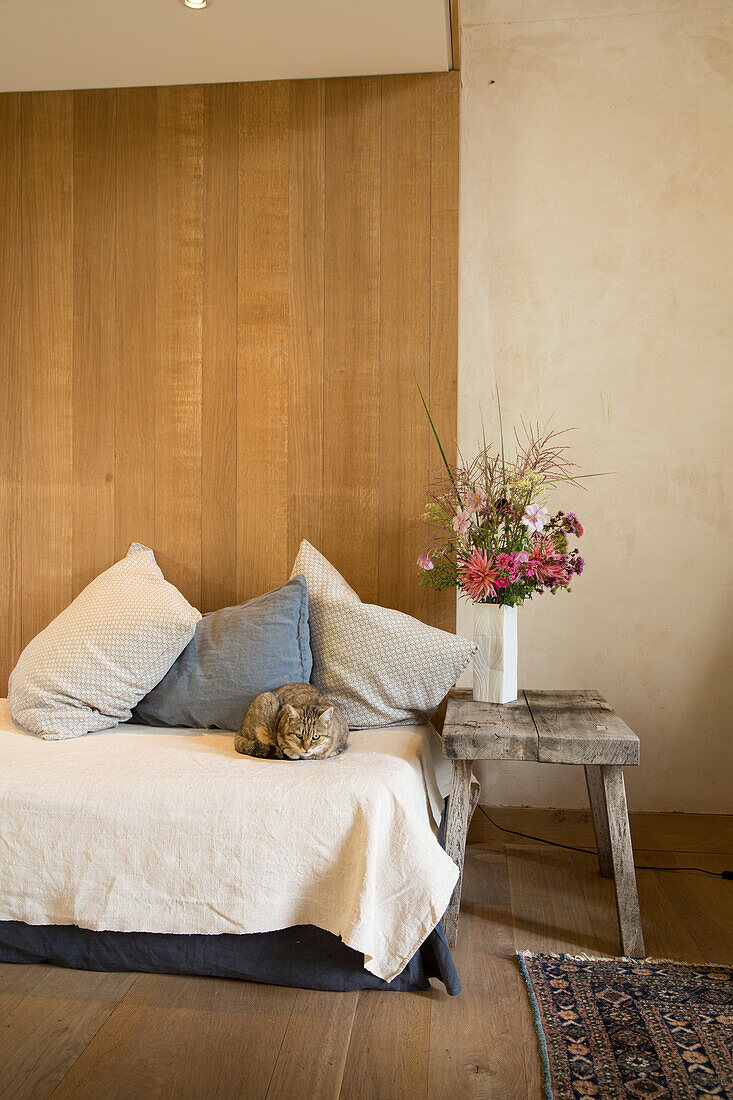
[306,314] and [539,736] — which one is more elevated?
[306,314]

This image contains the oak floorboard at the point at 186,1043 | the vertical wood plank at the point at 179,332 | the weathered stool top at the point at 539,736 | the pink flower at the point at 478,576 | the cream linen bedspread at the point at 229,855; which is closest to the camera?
the oak floorboard at the point at 186,1043

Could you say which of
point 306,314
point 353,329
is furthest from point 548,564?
point 306,314

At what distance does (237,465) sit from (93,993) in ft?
5.22

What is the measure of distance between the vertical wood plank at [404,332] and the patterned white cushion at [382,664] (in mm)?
393

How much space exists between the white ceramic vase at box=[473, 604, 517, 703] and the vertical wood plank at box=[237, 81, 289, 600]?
763 mm

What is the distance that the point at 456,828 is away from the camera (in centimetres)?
210

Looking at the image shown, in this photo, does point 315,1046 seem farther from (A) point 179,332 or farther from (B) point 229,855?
(A) point 179,332

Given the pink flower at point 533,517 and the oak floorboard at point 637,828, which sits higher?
the pink flower at point 533,517

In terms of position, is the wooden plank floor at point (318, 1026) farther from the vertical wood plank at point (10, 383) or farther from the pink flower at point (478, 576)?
the vertical wood plank at point (10, 383)

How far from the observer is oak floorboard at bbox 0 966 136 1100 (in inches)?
63.0

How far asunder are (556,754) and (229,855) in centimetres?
80

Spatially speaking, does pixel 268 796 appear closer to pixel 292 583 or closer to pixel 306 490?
pixel 292 583

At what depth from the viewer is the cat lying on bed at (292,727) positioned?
2.05 metres

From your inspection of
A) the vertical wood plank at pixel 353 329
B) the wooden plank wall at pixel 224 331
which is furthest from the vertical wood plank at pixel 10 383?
the vertical wood plank at pixel 353 329
